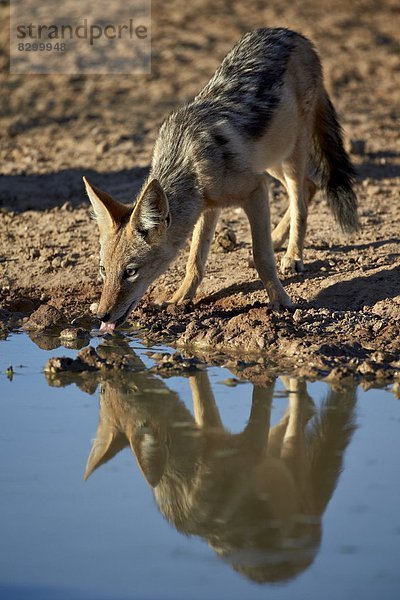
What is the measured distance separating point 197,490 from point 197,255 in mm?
3321

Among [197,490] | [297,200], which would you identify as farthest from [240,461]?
[297,200]

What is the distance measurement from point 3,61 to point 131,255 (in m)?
8.73

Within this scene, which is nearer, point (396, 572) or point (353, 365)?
point (396, 572)

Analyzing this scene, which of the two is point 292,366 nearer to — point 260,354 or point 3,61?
point 260,354

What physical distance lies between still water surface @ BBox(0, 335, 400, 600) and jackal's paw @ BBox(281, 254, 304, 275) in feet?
5.82

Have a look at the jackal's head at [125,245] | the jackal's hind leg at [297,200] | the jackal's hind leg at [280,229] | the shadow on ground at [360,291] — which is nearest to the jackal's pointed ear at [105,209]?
the jackal's head at [125,245]

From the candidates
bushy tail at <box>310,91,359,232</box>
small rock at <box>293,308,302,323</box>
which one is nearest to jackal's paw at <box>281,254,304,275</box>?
bushy tail at <box>310,91,359,232</box>

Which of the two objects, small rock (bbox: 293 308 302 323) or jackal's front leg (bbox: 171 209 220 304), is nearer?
small rock (bbox: 293 308 302 323)

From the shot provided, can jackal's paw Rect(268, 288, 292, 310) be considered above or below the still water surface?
below

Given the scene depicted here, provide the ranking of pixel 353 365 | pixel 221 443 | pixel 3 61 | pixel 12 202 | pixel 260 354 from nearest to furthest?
pixel 221 443 → pixel 353 365 → pixel 260 354 → pixel 12 202 → pixel 3 61

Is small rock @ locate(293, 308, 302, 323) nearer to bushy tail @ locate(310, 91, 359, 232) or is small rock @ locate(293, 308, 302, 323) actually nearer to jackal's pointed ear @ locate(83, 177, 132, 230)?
jackal's pointed ear @ locate(83, 177, 132, 230)

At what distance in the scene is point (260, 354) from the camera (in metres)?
6.49

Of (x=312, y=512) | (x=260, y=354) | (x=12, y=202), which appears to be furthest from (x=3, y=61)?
(x=312, y=512)

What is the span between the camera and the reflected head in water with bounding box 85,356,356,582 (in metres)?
3.91
